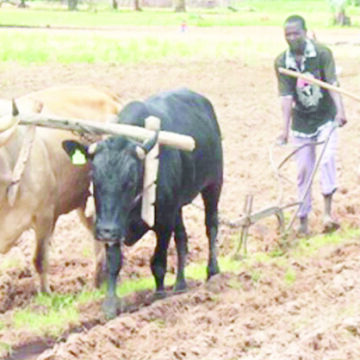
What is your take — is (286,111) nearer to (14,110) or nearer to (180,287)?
(180,287)

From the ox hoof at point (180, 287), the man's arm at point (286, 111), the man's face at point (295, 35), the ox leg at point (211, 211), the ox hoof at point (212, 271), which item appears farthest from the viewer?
the man's arm at point (286, 111)

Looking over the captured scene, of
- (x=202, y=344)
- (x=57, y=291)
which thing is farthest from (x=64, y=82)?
(x=202, y=344)

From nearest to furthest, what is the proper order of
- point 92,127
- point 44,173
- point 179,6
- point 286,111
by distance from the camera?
point 92,127 < point 44,173 < point 286,111 < point 179,6

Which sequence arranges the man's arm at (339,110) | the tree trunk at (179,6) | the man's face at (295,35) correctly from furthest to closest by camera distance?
the tree trunk at (179,6) < the man's arm at (339,110) < the man's face at (295,35)

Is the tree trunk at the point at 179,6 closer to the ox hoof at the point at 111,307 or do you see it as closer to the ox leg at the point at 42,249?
the ox leg at the point at 42,249

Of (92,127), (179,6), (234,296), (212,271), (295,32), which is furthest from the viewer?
(179,6)

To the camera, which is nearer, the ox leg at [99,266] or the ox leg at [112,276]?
the ox leg at [112,276]

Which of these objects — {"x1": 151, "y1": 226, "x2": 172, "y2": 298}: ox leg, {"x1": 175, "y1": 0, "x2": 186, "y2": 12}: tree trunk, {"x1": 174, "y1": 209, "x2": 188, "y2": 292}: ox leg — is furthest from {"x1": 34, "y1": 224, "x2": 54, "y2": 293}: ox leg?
{"x1": 175, "y1": 0, "x2": 186, "y2": 12}: tree trunk

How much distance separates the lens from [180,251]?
34.2 feet

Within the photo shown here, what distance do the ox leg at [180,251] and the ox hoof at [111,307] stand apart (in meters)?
0.88

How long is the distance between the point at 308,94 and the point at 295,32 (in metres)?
0.71

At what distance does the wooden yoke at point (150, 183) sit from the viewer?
9258mm

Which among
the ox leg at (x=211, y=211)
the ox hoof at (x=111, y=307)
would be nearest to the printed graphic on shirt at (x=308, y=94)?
the ox leg at (x=211, y=211)

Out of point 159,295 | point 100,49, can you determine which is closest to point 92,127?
point 159,295
